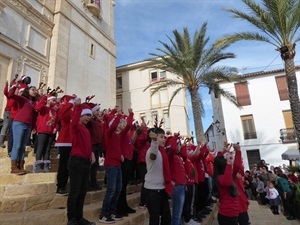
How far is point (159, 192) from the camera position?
3496 mm

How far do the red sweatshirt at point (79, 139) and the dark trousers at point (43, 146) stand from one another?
1927 millimetres

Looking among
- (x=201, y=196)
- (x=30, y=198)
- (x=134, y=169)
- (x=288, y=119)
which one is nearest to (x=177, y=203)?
(x=30, y=198)

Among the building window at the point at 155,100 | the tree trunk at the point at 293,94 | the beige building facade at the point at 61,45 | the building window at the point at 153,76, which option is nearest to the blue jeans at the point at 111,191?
the tree trunk at the point at 293,94

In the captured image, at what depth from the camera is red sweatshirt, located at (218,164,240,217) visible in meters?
3.48

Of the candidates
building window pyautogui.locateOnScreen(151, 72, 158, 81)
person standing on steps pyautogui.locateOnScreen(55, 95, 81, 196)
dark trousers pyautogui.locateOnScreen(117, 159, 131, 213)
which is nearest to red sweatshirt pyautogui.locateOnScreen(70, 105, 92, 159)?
person standing on steps pyautogui.locateOnScreen(55, 95, 81, 196)

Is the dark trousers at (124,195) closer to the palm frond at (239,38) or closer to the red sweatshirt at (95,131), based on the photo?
the red sweatshirt at (95,131)

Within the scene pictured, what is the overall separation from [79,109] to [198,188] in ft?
14.2

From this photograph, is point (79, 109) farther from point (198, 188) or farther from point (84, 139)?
point (198, 188)

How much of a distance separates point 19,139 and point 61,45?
46.6 ft

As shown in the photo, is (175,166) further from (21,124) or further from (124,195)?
(21,124)

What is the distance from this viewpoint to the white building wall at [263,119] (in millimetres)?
25281

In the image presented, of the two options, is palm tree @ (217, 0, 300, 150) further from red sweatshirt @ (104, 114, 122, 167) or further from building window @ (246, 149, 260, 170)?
building window @ (246, 149, 260, 170)

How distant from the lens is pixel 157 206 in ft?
11.3

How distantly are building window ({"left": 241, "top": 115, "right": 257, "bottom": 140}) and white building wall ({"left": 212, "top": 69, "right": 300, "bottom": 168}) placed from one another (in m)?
0.32
